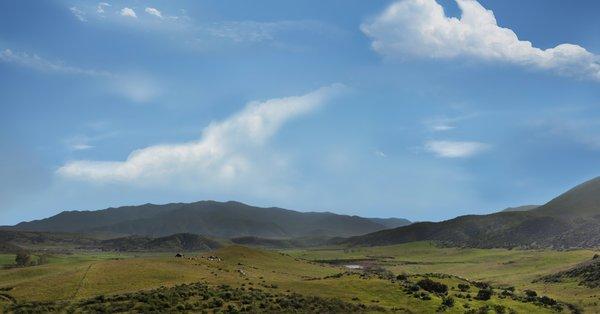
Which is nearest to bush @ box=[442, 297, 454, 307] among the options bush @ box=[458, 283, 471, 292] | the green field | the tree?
the green field

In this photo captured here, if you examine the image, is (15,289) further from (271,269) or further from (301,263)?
(301,263)

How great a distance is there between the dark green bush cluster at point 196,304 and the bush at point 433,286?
1441 centimetres

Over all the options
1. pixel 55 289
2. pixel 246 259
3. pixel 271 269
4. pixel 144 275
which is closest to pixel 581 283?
pixel 271 269

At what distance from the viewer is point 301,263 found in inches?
5364

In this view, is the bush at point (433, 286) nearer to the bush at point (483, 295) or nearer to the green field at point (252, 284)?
the green field at point (252, 284)

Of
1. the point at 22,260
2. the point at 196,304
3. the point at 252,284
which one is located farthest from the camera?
the point at 22,260

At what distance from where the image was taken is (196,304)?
215ft

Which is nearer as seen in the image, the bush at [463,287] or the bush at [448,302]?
the bush at [448,302]

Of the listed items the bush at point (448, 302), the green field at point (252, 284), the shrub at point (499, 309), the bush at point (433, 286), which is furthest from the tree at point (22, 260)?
the shrub at point (499, 309)

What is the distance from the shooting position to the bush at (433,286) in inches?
3036

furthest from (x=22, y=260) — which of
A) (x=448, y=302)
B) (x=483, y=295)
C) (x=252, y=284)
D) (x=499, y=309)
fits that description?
(x=499, y=309)

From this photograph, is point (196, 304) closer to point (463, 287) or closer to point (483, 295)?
point (483, 295)

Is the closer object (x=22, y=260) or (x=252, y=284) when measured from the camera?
(x=252, y=284)

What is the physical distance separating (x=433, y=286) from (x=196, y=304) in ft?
111
